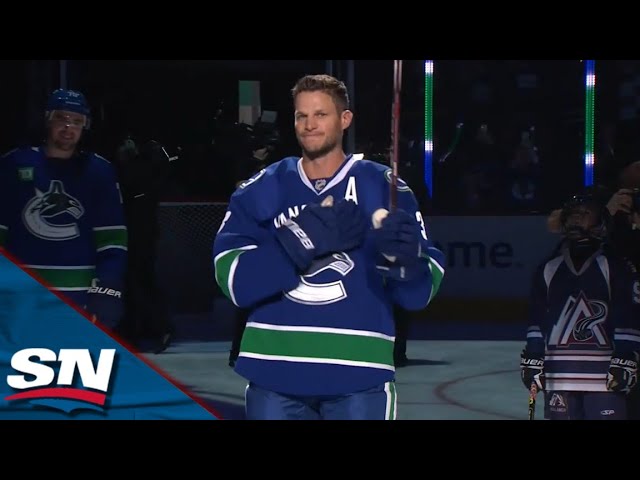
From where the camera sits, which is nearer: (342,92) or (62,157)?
(342,92)

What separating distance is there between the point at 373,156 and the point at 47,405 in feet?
13.9

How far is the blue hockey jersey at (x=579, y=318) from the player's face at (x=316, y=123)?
189 centimetres

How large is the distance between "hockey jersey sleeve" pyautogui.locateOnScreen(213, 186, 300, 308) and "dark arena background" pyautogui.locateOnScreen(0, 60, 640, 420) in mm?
5350

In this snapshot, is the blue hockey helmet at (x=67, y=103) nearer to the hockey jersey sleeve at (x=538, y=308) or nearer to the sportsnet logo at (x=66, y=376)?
the sportsnet logo at (x=66, y=376)

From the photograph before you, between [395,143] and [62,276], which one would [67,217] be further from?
[395,143]

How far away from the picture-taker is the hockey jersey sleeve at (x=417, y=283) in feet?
13.2

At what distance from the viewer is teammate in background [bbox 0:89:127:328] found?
5.68m

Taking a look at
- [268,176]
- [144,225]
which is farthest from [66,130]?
[144,225]

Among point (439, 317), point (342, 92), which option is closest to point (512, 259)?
point (439, 317)

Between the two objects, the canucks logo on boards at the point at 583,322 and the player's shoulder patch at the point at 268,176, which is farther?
the canucks logo on boards at the point at 583,322

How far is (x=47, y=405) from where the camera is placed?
6383 mm

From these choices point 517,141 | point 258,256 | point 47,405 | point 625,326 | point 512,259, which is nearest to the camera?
point 258,256

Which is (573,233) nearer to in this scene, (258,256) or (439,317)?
(258,256)

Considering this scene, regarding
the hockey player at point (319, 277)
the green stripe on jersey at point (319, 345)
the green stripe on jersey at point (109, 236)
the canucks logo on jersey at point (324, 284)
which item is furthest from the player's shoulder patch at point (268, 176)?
the green stripe on jersey at point (109, 236)
